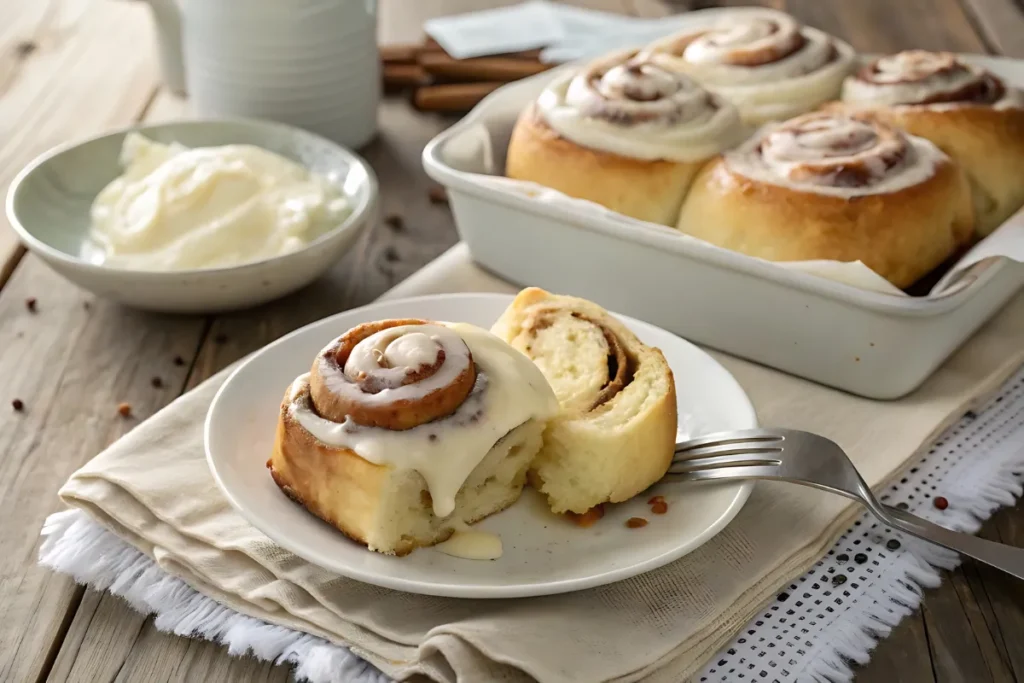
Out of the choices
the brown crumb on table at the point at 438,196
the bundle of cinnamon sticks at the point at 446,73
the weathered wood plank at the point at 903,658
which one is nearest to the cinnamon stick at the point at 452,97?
the bundle of cinnamon sticks at the point at 446,73

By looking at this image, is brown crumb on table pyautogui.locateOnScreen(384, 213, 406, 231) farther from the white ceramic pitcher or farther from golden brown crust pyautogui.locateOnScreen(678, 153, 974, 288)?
golden brown crust pyautogui.locateOnScreen(678, 153, 974, 288)

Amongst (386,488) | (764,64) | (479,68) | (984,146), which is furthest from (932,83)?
(386,488)

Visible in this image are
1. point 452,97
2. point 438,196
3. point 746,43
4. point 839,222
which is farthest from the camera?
point 452,97

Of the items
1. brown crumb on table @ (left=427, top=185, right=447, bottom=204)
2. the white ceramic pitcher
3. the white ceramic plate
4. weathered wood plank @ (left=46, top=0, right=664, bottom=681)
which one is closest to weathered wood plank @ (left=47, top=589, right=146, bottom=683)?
weathered wood plank @ (left=46, top=0, right=664, bottom=681)

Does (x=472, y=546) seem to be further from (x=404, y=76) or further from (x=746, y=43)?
(x=404, y=76)

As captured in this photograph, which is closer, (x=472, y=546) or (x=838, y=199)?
(x=472, y=546)
